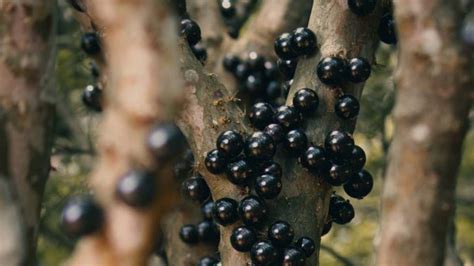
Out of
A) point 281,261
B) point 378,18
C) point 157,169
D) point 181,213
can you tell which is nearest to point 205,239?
point 181,213

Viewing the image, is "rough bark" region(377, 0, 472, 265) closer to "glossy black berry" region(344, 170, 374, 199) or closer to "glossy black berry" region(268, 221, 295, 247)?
"glossy black berry" region(268, 221, 295, 247)

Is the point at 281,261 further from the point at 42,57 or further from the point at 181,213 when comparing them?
the point at 42,57

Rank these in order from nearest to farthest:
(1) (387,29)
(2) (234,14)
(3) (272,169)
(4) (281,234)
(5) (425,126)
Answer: (5) (425,126)
(4) (281,234)
(3) (272,169)
(1) (387,29)
(2) (234,14)

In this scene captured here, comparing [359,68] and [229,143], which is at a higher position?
[359,68]

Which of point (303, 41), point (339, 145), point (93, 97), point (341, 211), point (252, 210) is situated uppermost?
point (303, 41)

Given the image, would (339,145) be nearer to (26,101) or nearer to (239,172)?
(239,172)

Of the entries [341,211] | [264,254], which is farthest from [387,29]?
[264,254]
